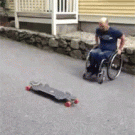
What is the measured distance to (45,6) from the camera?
33.1ft

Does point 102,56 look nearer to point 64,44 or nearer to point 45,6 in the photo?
point 64,44

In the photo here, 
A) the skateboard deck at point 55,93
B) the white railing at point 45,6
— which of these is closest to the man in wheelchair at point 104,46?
the skateboard deck at point 55,93

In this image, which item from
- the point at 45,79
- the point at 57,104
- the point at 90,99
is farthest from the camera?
the point at 45,79

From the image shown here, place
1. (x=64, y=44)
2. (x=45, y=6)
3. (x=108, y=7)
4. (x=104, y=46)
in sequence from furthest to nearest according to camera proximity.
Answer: (x=45, y=6) → (x=108, y=7) → (x=64, y=44) → (x=104, y=46)

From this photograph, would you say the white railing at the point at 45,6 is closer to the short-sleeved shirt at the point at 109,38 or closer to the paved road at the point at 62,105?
the paved road at the point at 62,105

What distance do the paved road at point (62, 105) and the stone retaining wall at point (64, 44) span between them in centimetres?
48

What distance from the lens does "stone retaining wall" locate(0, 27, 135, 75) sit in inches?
265

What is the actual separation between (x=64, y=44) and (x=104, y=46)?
3.00m

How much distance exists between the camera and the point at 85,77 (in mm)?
6133

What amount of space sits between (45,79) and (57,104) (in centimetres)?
158

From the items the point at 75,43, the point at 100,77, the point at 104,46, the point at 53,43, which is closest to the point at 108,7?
the point at 75,43

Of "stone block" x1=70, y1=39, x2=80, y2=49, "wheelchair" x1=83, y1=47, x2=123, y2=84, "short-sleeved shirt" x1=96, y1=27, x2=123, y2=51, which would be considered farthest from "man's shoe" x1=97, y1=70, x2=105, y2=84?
"stone block" x1=70, y1=39, x2=80, y2=49

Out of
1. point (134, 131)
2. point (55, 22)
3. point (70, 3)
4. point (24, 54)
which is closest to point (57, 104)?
point (134, 131)

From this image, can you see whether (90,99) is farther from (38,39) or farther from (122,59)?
(38,39)
